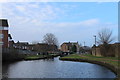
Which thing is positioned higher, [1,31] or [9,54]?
[1,31]

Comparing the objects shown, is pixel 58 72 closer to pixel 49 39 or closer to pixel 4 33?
pixel 4 33

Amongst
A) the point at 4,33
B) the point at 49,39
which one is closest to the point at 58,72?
the point at 4,33

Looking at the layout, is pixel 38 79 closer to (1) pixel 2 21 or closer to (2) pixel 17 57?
(2) pixel 17 57

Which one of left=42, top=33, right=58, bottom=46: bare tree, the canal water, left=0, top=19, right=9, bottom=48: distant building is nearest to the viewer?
the canal water

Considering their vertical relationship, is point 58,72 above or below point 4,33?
below

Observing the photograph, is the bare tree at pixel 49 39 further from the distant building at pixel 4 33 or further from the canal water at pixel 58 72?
the canal water at pixel 58 72

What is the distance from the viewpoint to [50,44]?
9181cm

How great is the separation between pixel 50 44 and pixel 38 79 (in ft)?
242

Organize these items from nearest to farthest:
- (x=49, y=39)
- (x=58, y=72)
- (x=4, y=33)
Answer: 1. (x=58, y=72)
2. (x=4, y=33)
3. (x=49, y=39)

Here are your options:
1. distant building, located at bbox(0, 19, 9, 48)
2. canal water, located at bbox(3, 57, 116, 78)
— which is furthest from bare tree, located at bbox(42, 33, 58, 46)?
canal water, located at bbox(3, 57, 116, 78)

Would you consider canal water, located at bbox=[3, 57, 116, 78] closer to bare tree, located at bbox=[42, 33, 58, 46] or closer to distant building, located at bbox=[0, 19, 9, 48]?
distant building, located at bbox=[0, 19, 9, 48]

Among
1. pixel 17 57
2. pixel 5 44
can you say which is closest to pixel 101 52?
pixel 17 57

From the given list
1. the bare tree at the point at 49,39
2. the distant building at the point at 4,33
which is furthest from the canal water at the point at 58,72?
the bare tree at the point at 49,39

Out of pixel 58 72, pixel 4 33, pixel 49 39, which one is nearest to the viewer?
pixel 58 72
